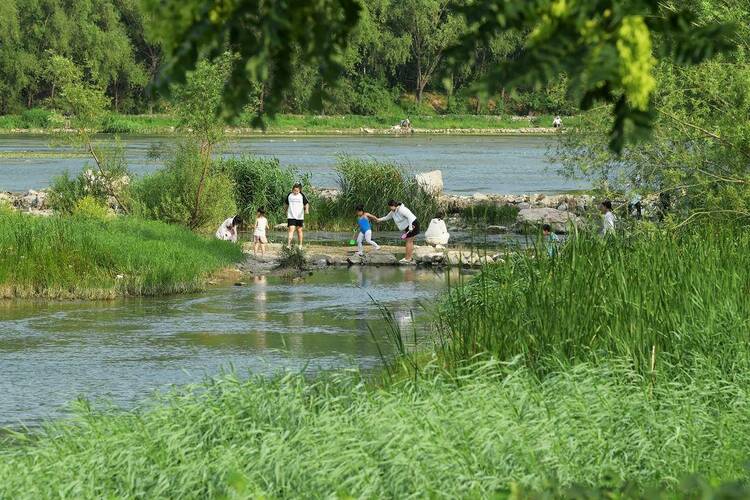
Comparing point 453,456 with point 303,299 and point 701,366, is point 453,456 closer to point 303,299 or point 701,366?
point 701,366

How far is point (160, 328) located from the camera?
1841cm

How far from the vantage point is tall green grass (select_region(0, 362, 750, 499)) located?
7.62 m

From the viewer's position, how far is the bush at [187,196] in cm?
2916

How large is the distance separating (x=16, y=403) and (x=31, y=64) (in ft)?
272

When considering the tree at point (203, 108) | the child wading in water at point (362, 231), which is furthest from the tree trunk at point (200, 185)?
the child wading in water at point (362, 231)

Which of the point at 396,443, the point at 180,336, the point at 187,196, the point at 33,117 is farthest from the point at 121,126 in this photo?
the point at 396,443

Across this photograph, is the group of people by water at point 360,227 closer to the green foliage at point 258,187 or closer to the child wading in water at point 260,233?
the child wading in water at point 260,233

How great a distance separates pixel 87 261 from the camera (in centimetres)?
2152

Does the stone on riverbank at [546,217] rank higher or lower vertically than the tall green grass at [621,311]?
lower

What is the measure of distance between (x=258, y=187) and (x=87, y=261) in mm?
12239

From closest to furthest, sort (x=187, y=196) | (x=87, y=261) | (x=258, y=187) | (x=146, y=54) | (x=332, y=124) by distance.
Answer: (x=87, y=261), (x=187, y=196), (x=258, y=187), (x=146, y=54), (x=332, y=124)

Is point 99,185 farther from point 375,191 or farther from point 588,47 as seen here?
point 588,47

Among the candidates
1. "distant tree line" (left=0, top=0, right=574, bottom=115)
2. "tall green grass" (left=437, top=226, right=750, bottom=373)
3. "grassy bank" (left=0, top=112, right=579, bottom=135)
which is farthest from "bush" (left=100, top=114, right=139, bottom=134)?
"tall green grass" (left=437, top=226, right=750, bottom=373)

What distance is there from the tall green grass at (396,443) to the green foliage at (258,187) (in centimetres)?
2360
